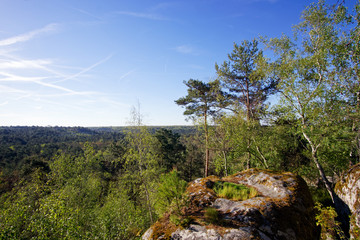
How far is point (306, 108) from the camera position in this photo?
8.34 metres

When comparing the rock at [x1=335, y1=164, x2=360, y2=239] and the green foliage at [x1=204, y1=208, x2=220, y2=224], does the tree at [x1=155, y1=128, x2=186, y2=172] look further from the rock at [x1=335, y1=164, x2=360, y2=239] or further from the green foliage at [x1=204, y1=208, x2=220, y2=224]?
the green foliage at [x1=204, y1=208, x2=220, y2=224]

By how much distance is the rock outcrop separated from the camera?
3.57 meters

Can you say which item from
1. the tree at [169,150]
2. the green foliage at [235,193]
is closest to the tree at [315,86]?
the green foliage at [235,193]

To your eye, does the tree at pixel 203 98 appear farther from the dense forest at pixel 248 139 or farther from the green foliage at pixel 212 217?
the green foliage at pixel 212 217

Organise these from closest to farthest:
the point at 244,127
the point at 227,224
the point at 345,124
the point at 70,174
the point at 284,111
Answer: the point at 227,224 → the point at 345,124 → the point at 284,111 → the point at 244,127 → the point at 70,174

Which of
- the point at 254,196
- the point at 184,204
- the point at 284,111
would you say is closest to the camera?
the point at 184,204

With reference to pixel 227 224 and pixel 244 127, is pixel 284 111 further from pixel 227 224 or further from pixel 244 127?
pixel 227 224

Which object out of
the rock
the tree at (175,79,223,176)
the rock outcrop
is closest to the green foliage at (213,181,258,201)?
the rock outcrop

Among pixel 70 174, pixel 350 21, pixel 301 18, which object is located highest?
pixel 301 18

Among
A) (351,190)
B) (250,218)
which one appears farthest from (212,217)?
(351,190)

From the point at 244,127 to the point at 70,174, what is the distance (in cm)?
1428

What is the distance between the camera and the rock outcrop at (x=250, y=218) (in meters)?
3.57

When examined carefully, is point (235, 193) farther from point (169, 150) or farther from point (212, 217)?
point (169, 150)

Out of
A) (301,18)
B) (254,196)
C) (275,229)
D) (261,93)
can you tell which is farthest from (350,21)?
(275,229)
